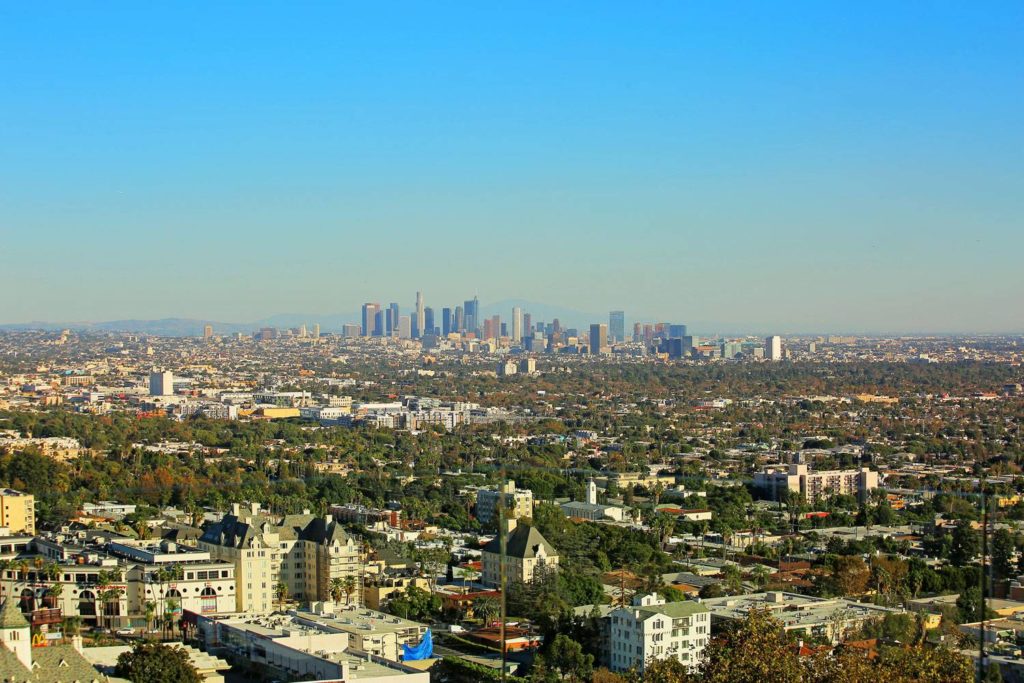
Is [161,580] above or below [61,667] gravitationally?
below

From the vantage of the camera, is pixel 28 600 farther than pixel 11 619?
Yes

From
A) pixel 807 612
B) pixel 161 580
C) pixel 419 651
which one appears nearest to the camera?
pixel 419 651

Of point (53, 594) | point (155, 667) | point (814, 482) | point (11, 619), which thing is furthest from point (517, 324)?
point (11, 619)

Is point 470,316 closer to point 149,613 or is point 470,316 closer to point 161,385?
point 161,385

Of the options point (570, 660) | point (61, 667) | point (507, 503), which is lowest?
point (570, 660)

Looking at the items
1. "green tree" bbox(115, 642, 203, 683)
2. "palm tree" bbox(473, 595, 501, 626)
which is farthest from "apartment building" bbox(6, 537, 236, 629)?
"green tree" bbox(115, 642, 203, 683)

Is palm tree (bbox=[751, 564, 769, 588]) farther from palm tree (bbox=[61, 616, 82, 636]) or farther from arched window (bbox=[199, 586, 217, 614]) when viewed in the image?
palm tree (bbox=[61, 616, 82, 636])

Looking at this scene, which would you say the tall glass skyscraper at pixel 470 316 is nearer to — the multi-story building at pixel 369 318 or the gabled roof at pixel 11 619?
the multi-story building at pixel 369 318
